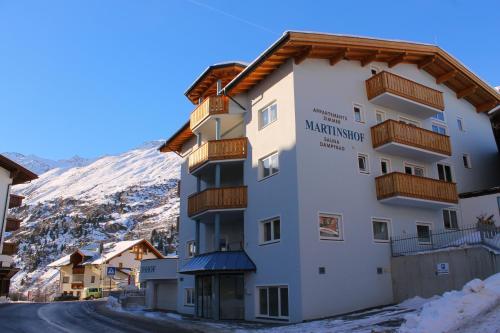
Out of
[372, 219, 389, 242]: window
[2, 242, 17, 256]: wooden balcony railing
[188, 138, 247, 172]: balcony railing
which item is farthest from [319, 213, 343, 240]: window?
[2, 242, 17, 256]: wooden balcony railing

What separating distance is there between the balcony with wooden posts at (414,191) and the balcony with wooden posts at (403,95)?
451cm

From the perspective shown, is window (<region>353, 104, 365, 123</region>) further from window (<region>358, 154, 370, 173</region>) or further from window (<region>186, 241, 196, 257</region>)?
window (<region>186, 241, 196, 257</region>)

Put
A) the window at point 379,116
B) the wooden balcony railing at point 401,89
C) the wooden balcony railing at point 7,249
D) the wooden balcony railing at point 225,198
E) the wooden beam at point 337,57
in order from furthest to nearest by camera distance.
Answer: the wooden balcony railing at point 7,249
the window at point 379,116
the wooden balcony railing at point 225,198
the wooden balcony railing at point 401,89
the wooden beam at point 337,57

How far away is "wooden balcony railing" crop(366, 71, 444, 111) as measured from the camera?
1021 inches

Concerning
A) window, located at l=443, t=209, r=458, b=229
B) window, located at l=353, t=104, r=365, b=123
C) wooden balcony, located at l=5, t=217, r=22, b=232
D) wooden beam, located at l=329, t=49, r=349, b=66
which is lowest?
window, located at l=443, t=209, r=458, b=229

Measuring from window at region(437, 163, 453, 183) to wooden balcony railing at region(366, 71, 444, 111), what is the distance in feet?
11.8

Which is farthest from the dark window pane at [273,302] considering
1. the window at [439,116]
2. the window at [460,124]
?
the window at [460,124]

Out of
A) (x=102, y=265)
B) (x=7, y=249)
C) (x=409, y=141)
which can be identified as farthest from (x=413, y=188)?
(x=102, y=265)

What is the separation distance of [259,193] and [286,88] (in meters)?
5.70

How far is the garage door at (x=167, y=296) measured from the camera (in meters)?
34.9

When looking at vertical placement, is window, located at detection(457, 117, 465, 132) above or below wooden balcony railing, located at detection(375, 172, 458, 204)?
above

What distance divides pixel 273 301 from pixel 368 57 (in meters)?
14.3

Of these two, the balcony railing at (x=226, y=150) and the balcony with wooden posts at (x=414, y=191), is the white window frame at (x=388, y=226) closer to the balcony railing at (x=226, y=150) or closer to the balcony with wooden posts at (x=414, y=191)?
the balcony with wooden posts at (x=414, y=191)

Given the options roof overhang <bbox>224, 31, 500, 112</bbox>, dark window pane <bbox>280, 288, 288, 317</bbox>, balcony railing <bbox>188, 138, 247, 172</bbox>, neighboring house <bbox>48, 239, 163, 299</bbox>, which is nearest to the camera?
dark window pane <bbox>280, 288, 288, 317</bbox>
